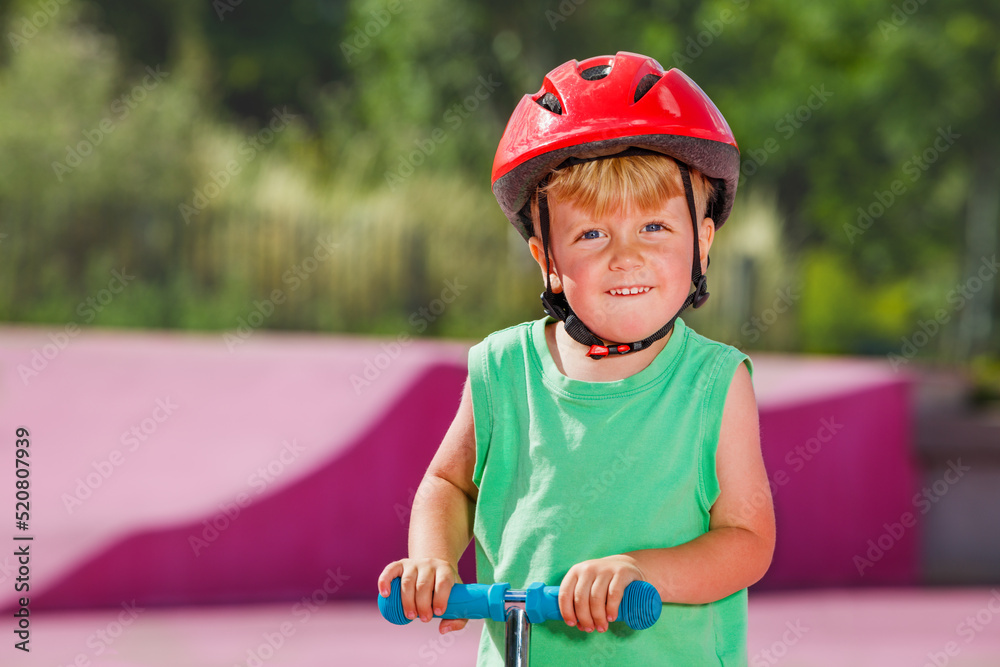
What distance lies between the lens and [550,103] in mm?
2229

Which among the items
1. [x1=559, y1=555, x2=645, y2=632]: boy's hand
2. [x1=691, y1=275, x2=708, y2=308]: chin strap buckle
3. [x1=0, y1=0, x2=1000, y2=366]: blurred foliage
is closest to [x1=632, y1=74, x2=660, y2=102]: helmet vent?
[x1=691, y1=275, x2=708, y2=308]: chin strap buckle

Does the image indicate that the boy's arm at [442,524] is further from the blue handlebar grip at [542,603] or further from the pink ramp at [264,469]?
the pink ramp at [264,469]

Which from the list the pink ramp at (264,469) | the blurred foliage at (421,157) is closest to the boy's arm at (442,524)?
the pink ramp at (264,469)

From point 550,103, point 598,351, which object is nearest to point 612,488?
point 598,351

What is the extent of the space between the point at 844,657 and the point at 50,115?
46.2ft

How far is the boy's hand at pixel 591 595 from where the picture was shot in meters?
1.68

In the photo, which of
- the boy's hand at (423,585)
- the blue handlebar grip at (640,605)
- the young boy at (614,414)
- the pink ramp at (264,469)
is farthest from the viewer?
the pink ramp at (264,469)

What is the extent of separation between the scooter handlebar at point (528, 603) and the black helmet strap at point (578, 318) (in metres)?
0.51

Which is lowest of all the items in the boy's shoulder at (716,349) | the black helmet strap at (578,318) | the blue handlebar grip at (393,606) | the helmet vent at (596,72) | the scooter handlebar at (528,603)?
the blue handlebar grip at (393,606)

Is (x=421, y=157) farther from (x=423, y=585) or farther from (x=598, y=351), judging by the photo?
(x=423, y=585)

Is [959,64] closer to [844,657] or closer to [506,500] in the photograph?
[844,657]

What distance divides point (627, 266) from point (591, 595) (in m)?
0.62

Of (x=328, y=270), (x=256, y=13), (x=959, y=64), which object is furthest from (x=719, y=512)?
(x=256, y=13)

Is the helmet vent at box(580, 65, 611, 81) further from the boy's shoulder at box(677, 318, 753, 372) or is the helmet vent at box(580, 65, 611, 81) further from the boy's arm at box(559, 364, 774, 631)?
the boy's arm at box(559, 364, 774, 631)
